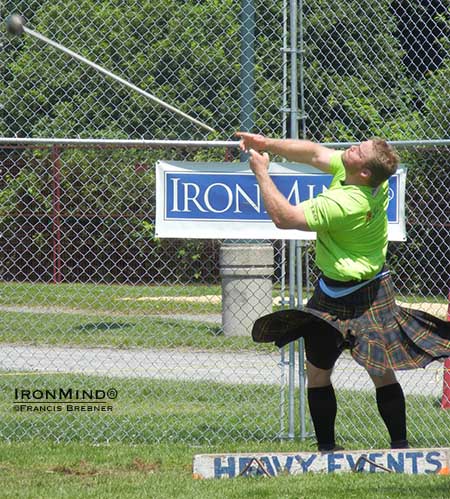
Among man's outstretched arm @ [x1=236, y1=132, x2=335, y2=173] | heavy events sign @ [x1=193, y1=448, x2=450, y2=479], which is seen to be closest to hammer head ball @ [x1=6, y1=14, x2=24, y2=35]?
man's outstretched arm @ [x1=236, y1=132, x2=335, y2=173]

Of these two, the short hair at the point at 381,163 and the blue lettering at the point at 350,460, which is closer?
the short hair at the point at 381,163

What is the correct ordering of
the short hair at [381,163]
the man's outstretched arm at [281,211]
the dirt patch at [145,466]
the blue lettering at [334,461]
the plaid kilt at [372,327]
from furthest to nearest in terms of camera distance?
1. the dirt patch at [145,466]
2. the blue lettering at [334,461]
3. the plaid kilt at [372,327]
4. the short hair at [381,163]
5. the man's outstretched arm at [281,211]

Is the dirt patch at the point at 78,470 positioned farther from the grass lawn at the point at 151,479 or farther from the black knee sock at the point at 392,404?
the black knee sock at the point at 392,404

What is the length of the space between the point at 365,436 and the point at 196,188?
6.37ft

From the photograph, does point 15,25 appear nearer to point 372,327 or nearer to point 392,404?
point 372,327

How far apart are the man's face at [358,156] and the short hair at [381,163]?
0.7 inches

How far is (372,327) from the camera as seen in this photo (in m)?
5.82

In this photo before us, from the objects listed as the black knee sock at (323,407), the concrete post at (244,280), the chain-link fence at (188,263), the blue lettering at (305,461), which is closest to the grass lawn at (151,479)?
the blue lettering at (305,461)

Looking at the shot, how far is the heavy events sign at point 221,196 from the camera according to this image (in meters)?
6.75

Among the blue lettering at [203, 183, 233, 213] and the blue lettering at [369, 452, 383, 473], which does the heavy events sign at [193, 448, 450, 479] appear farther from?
the blue lettering at [203, 183, 233, 213]

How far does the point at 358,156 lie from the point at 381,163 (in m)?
0.12

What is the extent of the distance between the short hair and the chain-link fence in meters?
0.98

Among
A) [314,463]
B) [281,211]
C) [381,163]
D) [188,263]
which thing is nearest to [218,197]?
[281,211]

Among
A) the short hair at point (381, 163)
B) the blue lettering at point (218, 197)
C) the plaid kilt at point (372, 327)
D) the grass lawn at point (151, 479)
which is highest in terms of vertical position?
the short hair at point (381, 163)
